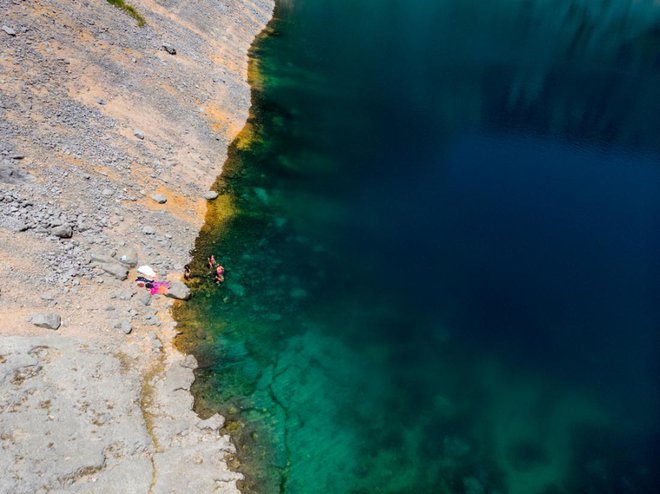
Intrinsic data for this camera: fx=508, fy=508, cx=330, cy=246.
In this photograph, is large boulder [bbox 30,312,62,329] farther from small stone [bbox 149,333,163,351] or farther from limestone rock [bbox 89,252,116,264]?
limestone rock [bbox 89,252,116,264]

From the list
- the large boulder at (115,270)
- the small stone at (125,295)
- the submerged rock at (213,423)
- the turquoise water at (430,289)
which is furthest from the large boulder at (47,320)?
the submerged rock at (213,423)

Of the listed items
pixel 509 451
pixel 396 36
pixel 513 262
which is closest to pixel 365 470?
pixel 509 451

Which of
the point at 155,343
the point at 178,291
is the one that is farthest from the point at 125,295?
the point at 155,343

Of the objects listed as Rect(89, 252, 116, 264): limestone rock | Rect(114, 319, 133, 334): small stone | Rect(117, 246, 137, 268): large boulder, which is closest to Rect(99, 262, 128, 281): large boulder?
Rect(89, 252, 116, 264): limestone rock

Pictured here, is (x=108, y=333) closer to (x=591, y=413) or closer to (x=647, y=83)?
(x=591, y=413)

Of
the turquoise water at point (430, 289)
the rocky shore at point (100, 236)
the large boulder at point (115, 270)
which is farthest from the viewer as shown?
the large boulder at point (115, 270)

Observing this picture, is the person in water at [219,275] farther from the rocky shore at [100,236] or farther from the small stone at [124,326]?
the small stone at [124,326]
